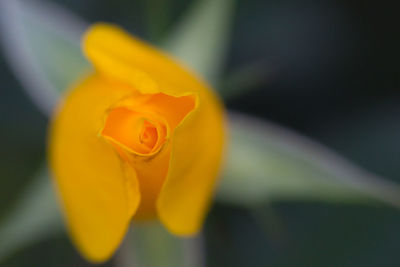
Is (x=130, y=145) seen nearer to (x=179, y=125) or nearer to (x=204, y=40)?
(x=179, y=125)

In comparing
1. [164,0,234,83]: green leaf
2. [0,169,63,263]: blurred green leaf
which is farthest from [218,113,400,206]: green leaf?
[0,169,63,263]: blurred green leaf

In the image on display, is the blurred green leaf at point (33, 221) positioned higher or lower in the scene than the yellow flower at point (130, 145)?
lower

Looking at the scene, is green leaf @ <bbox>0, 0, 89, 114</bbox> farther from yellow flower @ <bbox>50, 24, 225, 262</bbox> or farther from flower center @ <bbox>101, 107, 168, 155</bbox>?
flower center @ <bbox>101, 107, 168, 155</bbox>

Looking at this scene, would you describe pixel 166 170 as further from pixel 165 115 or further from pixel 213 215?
pixel 213 215

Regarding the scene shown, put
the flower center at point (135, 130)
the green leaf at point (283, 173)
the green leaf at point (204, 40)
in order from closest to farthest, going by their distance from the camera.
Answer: the flower center at point (135, 130), the green leaf at point (283, 173), the green leaf at point (204, 40)

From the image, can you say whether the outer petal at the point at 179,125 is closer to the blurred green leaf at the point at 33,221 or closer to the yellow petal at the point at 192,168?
the yellow petal at the point at 192,168

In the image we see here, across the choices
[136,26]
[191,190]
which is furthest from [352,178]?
[136,26]

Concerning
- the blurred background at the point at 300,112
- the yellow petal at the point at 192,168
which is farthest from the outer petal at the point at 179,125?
the blurred background at the point at 300,112
